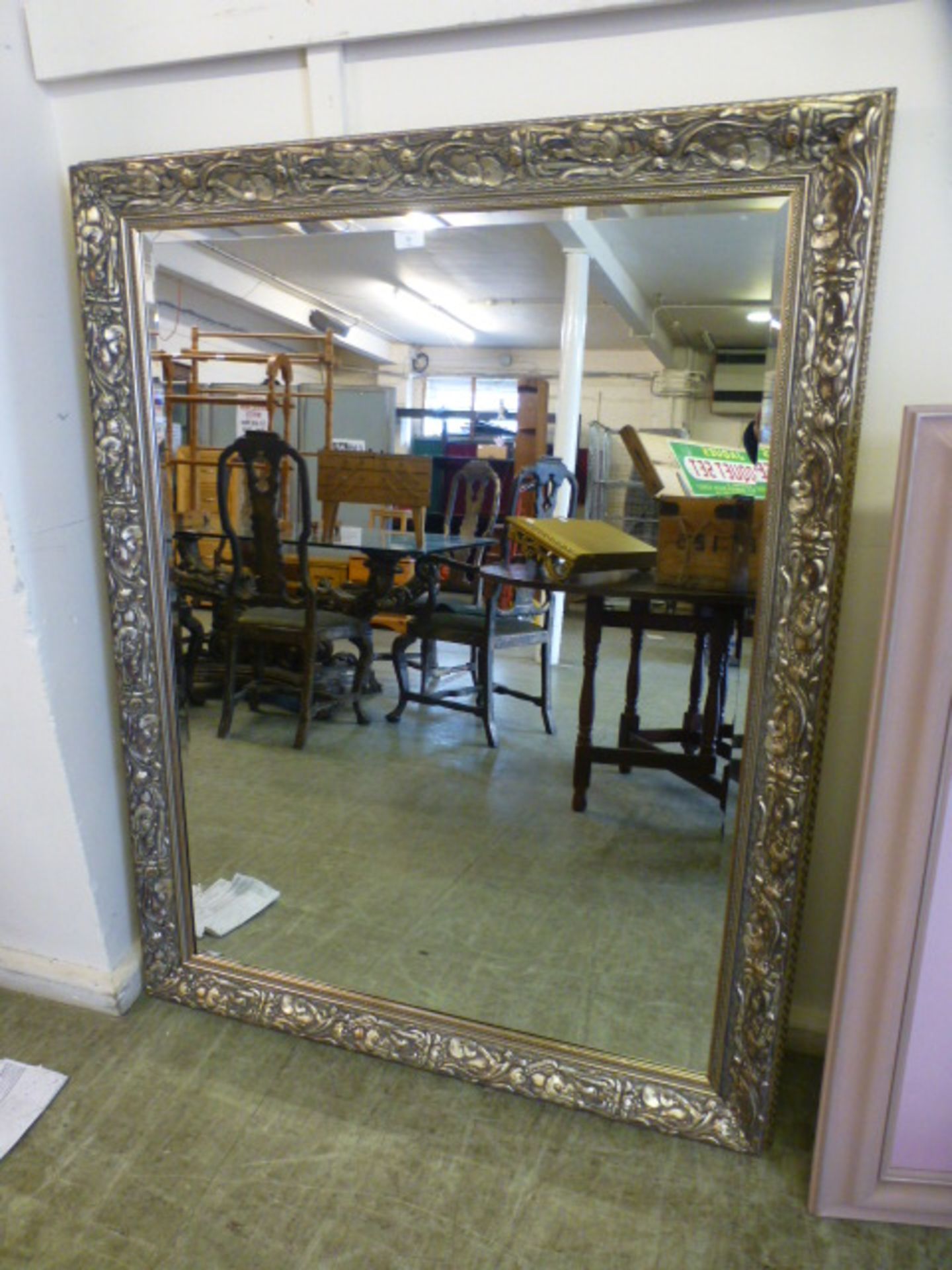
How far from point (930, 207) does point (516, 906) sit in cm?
132

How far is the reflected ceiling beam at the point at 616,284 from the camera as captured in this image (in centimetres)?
124

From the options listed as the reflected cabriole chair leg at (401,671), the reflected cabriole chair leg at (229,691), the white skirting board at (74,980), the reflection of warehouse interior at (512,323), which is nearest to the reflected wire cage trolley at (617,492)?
the reflection of warehouse interior at (512,323)

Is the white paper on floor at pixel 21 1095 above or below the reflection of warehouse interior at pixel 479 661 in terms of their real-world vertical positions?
below

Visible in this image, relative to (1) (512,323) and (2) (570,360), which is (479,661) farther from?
(1) (512,323)

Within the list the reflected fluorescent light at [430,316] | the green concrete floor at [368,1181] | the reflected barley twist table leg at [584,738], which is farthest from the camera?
the reflected fluorescent light at [430,316]

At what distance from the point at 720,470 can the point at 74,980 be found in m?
1.58

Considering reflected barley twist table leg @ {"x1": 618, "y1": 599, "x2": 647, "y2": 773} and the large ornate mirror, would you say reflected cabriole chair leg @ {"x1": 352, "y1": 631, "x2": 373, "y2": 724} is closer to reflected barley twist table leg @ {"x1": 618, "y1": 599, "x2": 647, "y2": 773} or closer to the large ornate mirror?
the large ornate mirror

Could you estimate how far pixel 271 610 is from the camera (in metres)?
1.62

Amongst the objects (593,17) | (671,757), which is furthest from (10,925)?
(593,17)

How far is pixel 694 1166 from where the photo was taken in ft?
4.04

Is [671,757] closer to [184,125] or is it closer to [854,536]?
[854,536]

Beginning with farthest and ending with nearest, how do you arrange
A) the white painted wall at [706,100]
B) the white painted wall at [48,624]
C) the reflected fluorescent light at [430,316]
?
the reflected fluorescent light at [430,316] → the white painted wall at [48,624] → the white painted wall at [706,100]

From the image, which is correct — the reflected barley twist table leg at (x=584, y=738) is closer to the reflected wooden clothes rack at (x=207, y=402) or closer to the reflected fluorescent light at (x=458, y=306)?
the reflected wooden clothes rack at (x=207, y=402)

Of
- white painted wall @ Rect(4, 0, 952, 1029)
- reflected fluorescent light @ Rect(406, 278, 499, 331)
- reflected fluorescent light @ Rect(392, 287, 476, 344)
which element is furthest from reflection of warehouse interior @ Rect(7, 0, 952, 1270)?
reflected fluorescent light @ Rect(392, 287, 476, 344)
